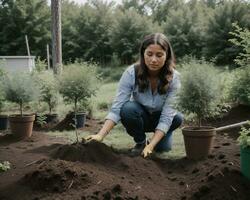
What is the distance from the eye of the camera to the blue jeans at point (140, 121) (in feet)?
15.2

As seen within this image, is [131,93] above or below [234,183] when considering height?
above

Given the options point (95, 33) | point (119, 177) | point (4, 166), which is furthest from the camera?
point (95, 33)

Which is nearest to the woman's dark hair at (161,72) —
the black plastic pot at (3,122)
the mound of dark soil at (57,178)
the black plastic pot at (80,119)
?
the mound of dark soil at (57,178)

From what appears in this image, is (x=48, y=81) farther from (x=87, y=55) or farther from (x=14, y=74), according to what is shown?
(x=87, y=55)

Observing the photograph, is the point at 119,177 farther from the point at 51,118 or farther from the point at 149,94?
the point at 51,118

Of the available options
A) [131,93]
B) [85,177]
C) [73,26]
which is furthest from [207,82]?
[73,26]

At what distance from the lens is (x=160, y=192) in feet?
11.3

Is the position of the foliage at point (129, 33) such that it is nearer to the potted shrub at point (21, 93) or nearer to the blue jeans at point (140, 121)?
the potted shrub at point (21, 93)

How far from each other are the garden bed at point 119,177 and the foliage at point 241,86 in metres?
2.00

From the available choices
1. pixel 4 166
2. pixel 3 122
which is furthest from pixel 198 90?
pixel 3 122

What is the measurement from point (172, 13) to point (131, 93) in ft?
74.7

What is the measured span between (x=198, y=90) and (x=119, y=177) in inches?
51.6

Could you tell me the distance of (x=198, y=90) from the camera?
431 centimetres

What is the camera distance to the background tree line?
2186 cm
